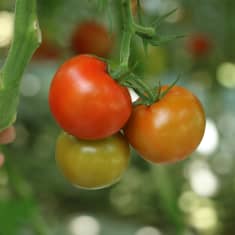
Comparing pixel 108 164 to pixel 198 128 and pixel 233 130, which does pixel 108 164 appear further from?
pixel 233 130

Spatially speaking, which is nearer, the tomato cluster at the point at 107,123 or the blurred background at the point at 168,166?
the tomato cluster at the point at 107,123

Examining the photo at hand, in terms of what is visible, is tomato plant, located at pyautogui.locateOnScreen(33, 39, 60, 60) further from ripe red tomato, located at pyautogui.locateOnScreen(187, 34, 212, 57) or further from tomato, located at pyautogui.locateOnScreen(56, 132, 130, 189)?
tomato, located at pyautogui.locateOnScreen(56, 132, 130, 189)

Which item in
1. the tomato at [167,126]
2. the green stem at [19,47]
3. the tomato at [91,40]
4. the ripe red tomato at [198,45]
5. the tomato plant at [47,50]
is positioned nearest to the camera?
the green stem at [19,47]

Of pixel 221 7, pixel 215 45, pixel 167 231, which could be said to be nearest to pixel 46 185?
pixel 167 231

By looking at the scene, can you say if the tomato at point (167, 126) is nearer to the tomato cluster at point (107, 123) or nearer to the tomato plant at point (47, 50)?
the tomato cluster at point (107, 123)

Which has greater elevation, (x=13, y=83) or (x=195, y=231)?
(x=13, y=83)

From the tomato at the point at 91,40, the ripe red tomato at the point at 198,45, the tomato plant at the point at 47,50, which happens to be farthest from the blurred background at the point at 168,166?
the tomato at the point at 91,40

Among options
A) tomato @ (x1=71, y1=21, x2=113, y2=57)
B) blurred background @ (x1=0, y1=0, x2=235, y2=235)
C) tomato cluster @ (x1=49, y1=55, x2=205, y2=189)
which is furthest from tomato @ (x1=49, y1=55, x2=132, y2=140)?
blurred background @ (x1=0, y1=0, x2=235, y2=235)

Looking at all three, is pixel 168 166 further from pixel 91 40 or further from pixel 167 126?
pixel 167 126

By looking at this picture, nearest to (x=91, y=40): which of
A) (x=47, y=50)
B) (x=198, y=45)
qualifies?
(x=47, y=50)
